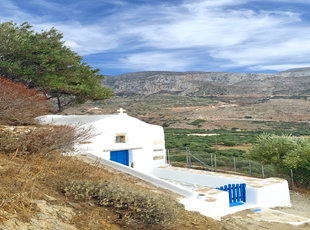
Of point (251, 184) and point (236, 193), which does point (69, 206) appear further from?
point (251, 184)

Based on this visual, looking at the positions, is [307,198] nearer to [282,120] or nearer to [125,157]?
[125,157]

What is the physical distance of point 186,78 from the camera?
502 ft

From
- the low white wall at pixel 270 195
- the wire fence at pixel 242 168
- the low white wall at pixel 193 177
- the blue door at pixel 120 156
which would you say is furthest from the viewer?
the wire fence at pixel 242 168

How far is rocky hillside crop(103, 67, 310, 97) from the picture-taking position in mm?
128500

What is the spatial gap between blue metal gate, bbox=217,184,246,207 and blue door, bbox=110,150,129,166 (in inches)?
250

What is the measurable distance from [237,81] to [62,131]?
157m

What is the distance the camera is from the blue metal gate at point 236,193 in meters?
13.7

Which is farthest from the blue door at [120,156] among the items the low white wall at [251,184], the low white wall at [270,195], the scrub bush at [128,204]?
the scrub bush at [128,204]

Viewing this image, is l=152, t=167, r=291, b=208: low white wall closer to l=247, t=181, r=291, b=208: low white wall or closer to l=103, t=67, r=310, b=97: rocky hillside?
l=247, t=181, r=291, b=208: low white wall

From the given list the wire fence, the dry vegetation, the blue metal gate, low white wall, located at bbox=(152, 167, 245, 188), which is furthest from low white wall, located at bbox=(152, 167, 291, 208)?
the dry vegetation

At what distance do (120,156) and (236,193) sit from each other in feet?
22.0

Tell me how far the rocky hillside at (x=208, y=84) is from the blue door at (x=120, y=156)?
102691 mm

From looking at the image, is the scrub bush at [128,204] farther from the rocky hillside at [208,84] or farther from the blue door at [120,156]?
the rocky hillside at [208,84]

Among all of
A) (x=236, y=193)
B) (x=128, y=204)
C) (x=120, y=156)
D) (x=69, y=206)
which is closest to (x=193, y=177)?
(x=236, y=193)
